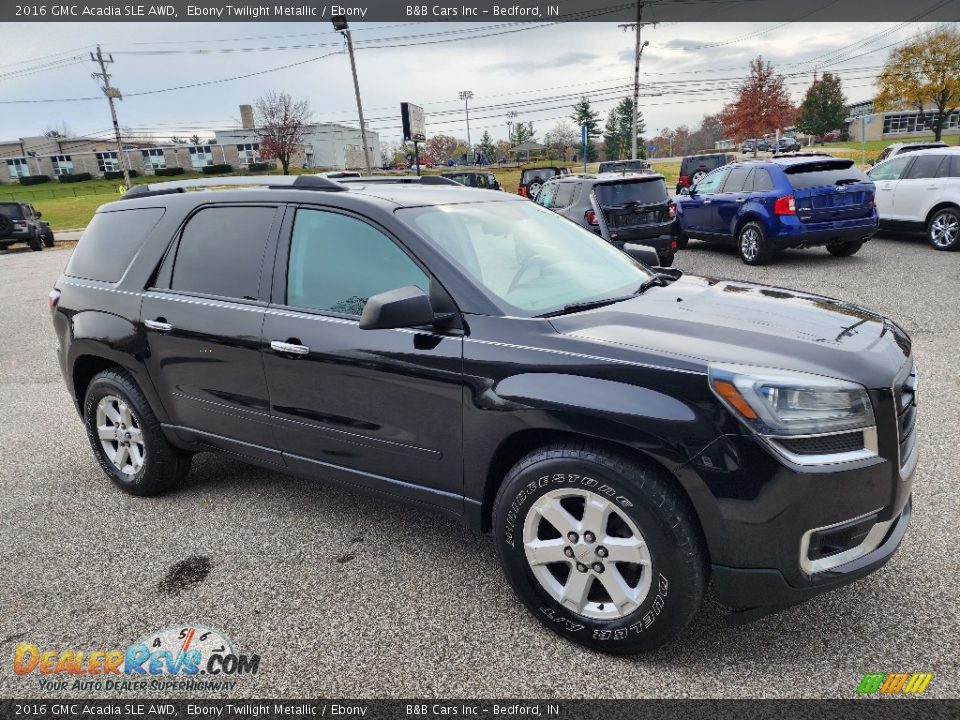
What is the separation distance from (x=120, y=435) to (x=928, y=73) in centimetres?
5015

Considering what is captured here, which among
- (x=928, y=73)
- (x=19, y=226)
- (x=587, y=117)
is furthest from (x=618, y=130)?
(x=19, y=226)

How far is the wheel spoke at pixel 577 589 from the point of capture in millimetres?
2492

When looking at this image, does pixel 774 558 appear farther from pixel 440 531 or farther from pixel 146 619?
pixel 146 619

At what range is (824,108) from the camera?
267 feet

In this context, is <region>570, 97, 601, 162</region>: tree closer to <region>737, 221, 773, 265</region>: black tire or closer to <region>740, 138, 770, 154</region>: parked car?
<region>740, 138, 770, 154</region>: parked car

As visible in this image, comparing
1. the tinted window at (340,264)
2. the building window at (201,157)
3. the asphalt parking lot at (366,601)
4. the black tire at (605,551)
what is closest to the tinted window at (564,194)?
the asphalt parking lot at (366,601)

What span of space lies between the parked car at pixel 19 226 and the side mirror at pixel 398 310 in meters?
26.0

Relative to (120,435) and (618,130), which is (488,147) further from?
(120,435)

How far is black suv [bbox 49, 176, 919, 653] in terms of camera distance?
222cm

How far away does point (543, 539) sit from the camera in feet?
8.41

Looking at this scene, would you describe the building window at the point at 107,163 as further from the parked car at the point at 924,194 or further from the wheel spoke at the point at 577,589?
the wheel spoke at the point at 577,589

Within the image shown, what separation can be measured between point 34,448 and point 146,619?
291cm

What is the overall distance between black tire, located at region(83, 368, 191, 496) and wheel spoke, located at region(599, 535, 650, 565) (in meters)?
2.77

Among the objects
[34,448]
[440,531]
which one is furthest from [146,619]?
[34,448]
